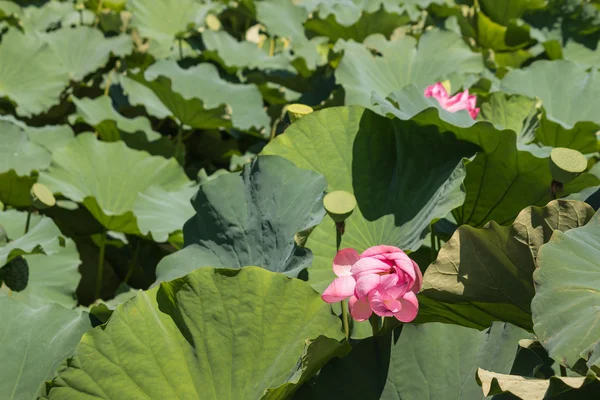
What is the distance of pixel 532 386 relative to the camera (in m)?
0.81

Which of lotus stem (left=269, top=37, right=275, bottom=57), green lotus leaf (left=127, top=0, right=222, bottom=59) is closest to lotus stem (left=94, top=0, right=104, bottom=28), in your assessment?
green lotus leaf (left=127, top=0, right=222, bottom=59)

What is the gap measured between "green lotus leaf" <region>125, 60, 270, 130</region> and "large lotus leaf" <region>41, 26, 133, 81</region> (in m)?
0.33

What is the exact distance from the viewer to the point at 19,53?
2416mm

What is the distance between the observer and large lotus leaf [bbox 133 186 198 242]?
5.20 feet

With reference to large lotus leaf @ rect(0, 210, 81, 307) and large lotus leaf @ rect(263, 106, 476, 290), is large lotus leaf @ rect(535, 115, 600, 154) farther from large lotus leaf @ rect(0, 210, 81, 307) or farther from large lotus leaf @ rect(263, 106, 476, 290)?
large lotus leaf @ rect(0, 210, 81, 307)

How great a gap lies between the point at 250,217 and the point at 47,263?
2.08ft

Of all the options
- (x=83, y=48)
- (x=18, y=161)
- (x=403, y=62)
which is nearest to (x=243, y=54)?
(x=83, y=48)

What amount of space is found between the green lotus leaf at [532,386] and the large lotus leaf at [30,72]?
6.18 feet

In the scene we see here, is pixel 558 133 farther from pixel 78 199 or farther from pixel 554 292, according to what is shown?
pixel 78 199

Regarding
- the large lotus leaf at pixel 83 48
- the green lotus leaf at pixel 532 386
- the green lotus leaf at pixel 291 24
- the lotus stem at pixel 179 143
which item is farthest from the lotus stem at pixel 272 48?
the green lotus leaf at pixel 532 386

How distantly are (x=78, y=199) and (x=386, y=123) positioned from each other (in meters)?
0.83

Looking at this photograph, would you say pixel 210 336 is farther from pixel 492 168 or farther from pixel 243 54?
pixel 243 54

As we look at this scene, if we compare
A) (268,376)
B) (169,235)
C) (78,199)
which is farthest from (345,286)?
(78,199)

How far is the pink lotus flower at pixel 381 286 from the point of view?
92 cm
